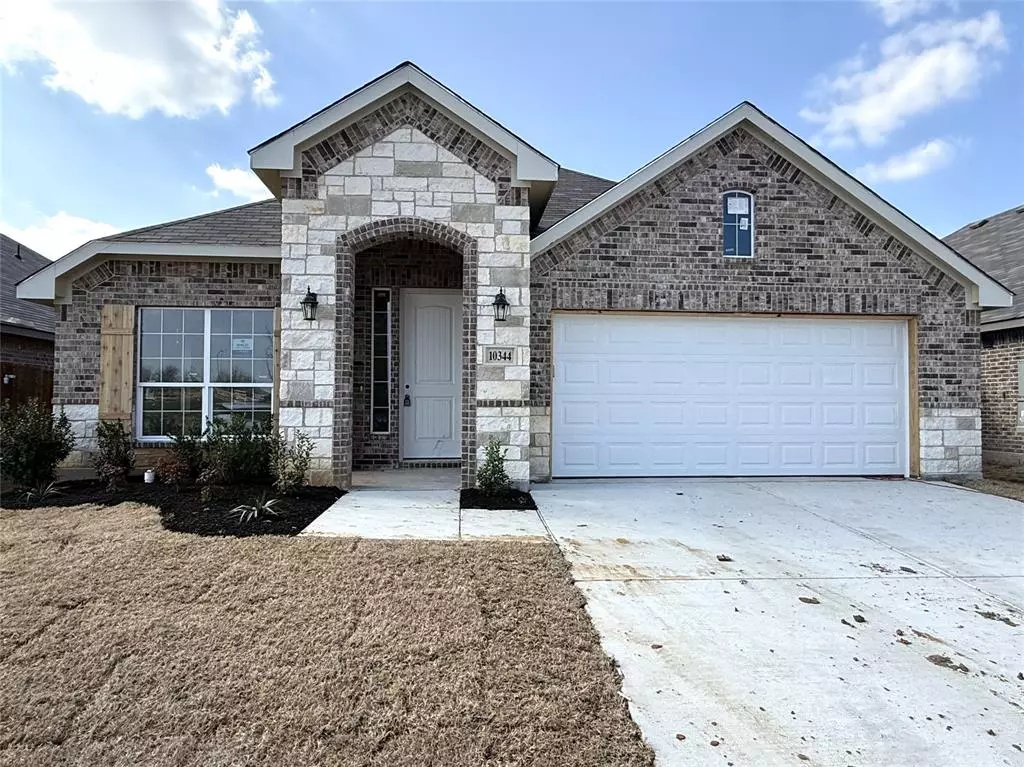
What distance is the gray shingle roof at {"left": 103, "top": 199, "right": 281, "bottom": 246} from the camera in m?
8.12

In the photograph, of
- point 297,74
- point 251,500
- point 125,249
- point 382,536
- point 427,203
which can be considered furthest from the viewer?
point 297,74

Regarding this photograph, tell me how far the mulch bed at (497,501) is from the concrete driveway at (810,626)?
309 mm

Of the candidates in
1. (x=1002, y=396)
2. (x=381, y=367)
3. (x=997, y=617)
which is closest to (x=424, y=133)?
(x=381, y=367)

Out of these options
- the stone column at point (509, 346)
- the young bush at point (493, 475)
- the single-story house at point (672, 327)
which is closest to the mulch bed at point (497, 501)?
the young bush at point (493, 475)

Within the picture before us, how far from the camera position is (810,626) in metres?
3.46

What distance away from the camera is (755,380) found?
8.41 m

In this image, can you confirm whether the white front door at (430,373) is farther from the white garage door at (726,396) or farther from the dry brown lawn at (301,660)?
the dry brown lawn at (301,660)

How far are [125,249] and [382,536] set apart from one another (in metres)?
6.34

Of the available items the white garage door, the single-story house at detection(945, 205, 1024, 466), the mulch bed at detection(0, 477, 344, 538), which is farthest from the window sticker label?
the mulch bed at detection(0, 477, 344, 538)

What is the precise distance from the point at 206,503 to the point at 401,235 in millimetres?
3969

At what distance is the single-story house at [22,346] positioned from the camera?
10.7 m

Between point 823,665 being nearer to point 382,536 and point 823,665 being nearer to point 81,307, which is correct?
point 382,536

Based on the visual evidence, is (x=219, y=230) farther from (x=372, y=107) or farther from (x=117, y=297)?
(x=372, y=107)

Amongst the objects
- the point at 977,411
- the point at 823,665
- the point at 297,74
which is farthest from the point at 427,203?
the point at 977,411
